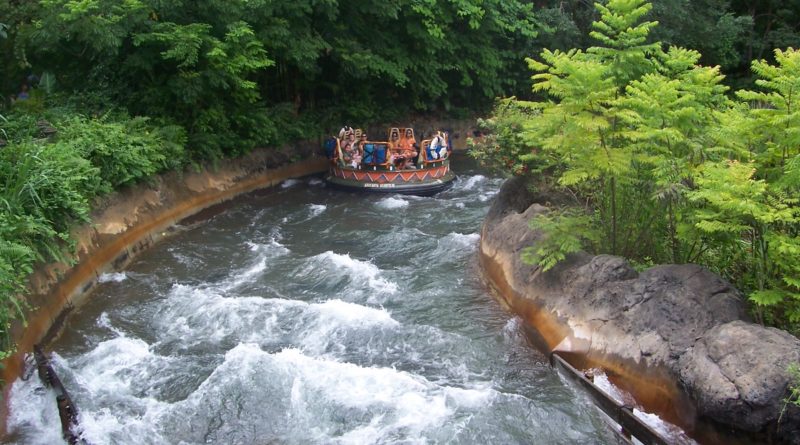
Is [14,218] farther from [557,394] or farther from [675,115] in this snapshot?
[675,115]

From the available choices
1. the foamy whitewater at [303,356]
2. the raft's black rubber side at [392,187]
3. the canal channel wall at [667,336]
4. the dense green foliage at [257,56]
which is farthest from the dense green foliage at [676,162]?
the dense green foliage at [257,56]

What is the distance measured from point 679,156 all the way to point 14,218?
906 centimetres

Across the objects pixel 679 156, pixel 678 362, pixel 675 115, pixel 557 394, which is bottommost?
pixel 557 394

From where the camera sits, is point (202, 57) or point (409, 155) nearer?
point (202, 57)

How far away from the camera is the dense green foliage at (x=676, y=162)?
711 centimetres

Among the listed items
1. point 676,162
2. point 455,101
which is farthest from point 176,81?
point 455,101

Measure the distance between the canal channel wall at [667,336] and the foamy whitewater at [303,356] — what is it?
0.52 meters

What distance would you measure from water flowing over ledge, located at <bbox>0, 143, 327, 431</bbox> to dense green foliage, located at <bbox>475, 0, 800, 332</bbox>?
7.45m

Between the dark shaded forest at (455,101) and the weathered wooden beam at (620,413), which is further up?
the dark shaded forest at (455,101)

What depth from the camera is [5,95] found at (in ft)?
54.4

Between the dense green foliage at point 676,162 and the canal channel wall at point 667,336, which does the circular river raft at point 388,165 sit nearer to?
the canal channel wall at point 667,336

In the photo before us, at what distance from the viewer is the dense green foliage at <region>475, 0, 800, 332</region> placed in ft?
23.3

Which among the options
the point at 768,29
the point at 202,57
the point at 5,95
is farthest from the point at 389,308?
the point at 768,29

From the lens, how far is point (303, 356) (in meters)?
9.02
